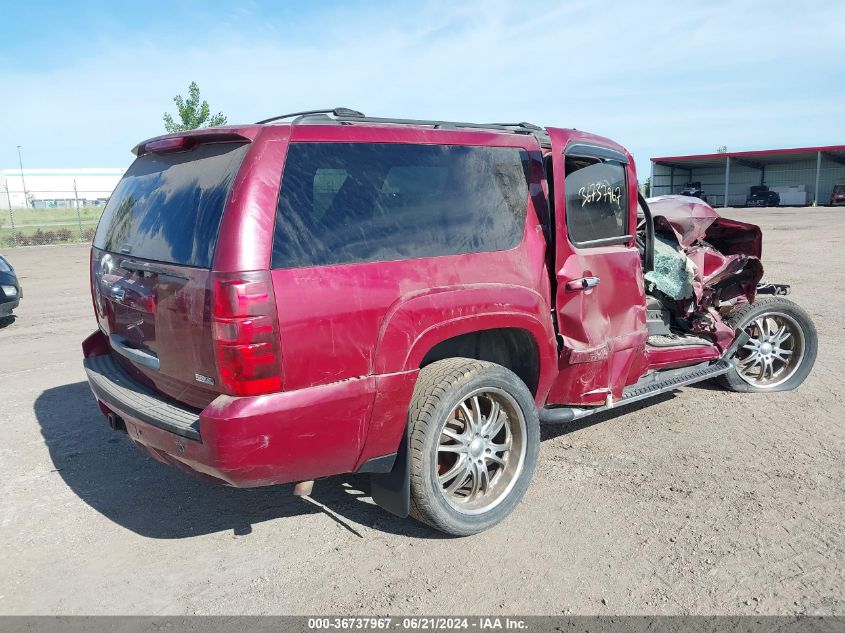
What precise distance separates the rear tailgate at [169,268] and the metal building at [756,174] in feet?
164

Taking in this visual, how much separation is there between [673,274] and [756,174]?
174 ft

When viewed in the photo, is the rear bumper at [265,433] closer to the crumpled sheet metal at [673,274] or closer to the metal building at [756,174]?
the crumpled sheet metal at [673,274]

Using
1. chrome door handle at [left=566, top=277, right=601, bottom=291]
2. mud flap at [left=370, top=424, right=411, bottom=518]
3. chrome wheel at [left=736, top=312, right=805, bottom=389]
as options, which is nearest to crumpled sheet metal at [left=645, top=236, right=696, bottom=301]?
chrome wheel at [left=736, top=312, right=805, bottom=389]

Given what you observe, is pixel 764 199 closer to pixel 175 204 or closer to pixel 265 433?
pixel 175 204

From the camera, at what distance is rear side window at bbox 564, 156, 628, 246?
3990 mm

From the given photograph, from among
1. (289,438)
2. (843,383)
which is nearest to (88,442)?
(289,438)

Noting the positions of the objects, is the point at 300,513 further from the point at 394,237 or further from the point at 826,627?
the point at 826,627

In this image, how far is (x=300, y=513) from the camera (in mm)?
3738

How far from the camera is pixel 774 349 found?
19.1 ft

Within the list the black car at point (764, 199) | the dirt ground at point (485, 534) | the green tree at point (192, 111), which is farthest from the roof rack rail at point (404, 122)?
the black car at point (764, 199)

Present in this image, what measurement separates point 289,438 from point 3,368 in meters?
5.53

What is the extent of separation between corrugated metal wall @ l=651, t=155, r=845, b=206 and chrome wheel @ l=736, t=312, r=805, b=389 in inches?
1839

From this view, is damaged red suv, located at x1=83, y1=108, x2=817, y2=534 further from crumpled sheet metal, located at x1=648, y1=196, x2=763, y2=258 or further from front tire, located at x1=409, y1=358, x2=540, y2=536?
crumpled sheet metal, located at x1=648, y1=196, x2=763, y2=258

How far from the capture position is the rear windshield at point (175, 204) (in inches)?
113
